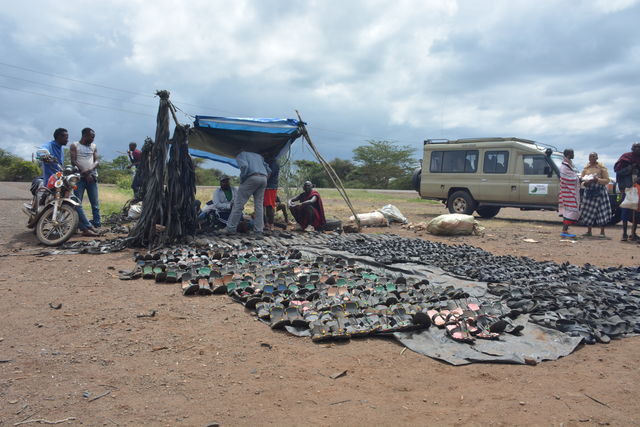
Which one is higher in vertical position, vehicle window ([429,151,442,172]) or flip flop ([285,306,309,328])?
vehicle window ([429,151,442,172])

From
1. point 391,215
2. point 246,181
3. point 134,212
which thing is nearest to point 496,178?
point 391,215

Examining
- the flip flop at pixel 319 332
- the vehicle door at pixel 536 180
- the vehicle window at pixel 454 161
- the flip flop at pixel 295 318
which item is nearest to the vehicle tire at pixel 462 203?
the vehicle window at pixel 454 161

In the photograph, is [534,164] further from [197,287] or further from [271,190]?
[197,287]

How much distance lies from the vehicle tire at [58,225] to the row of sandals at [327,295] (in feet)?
5.11

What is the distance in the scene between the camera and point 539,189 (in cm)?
1145

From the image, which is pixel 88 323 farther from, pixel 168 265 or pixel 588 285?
pixel 588 285

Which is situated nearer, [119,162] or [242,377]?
[242,377]

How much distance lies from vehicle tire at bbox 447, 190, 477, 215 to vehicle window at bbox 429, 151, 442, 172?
0.94 meters

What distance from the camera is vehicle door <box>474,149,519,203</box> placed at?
39.0 ft

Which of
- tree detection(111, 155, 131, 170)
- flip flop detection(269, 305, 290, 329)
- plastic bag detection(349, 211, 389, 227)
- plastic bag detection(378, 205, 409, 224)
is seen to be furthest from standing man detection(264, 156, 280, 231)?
tree detection(111, 155, 131, 170)

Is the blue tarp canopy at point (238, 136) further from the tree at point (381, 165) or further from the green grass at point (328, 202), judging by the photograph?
the tree at point (381, 165)

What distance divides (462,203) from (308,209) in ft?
19.2

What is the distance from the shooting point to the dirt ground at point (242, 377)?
2.26 metres

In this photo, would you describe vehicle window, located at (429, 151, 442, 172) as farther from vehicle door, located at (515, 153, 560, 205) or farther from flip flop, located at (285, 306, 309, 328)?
flip flop, located at (285, 306, 309, 328)
